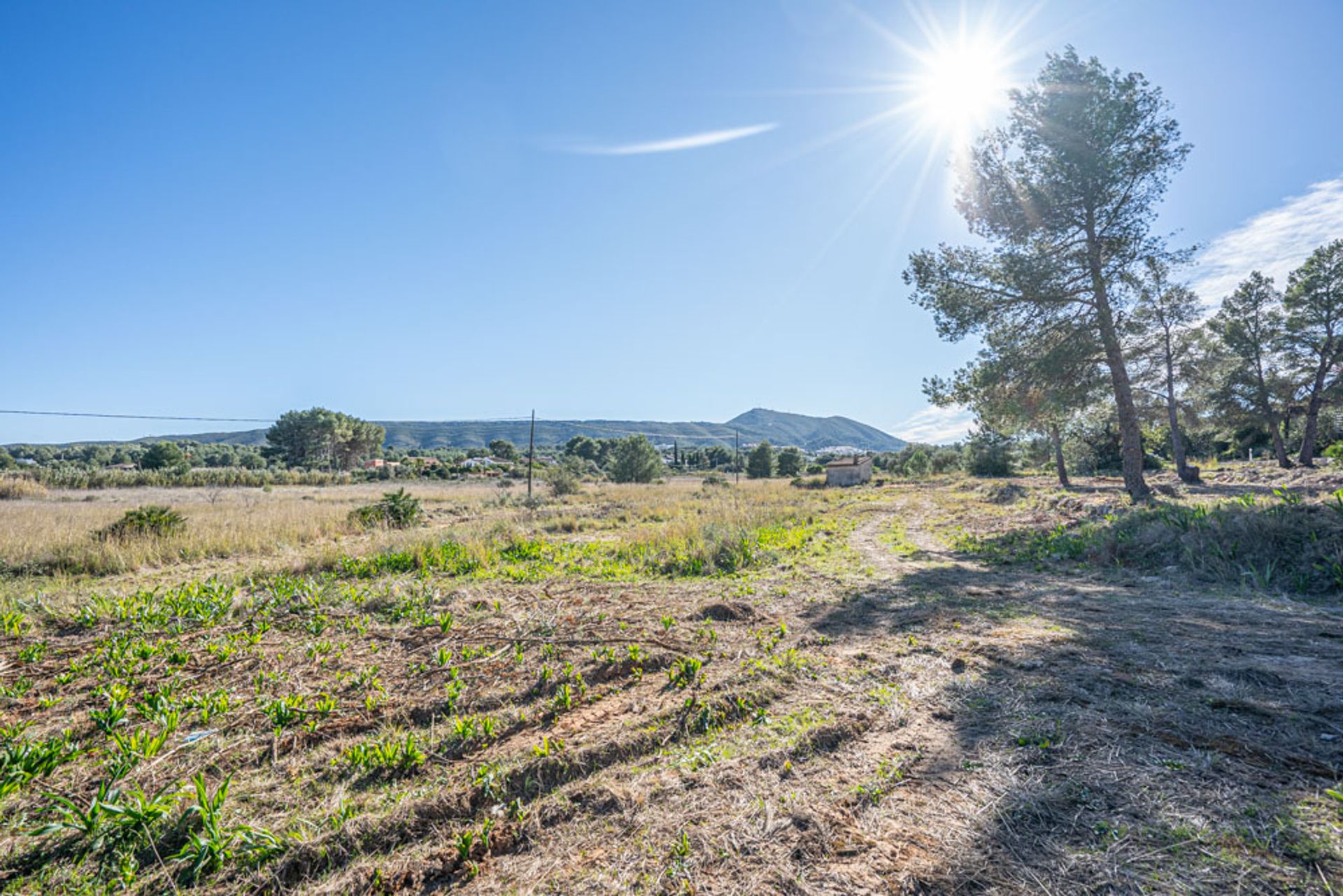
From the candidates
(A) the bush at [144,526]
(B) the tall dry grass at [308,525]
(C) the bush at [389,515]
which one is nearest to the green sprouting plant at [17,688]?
(B) the tall dry grass at [308,525]

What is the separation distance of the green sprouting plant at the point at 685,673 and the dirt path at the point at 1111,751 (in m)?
1.43

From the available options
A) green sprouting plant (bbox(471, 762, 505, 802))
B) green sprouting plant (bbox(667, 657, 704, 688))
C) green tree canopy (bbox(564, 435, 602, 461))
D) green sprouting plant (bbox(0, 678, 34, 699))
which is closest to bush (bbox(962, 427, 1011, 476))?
green sprouting plant (bbox(667, 657, 704, 688))

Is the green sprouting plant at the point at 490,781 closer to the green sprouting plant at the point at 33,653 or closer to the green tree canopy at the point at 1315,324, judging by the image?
the green sprouting plant at the point at 33,653

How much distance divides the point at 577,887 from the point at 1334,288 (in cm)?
3789

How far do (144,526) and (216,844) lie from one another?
Answer: 13027 mm

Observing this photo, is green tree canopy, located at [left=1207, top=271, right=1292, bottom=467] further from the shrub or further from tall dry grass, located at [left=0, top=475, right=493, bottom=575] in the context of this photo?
the shrub

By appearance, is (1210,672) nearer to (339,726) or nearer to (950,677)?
(950,677)

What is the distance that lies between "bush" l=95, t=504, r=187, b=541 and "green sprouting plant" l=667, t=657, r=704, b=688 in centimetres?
1305

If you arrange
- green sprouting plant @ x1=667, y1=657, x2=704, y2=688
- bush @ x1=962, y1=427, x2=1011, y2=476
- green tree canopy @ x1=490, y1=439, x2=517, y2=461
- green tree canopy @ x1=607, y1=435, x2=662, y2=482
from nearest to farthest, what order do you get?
green sprouting plant @ x1=667, y1=657, x2=704, y2=688
green tree canopy @ x1=607, y1=435, x2=662, y2=482
bush @ x1=962, y1=427, x2=1011, y2=476
green tree canopy @ x1=490, y1=439, x2=517, y2=461

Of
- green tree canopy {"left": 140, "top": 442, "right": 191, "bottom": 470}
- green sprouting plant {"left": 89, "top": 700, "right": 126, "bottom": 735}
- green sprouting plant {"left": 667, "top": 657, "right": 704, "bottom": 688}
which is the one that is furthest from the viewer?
green tree canopy {"left": 140, "top": 442, "right": 191, "bottom": 470}

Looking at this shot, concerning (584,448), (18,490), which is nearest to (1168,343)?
(18,490)

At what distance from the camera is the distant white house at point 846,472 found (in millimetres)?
42688

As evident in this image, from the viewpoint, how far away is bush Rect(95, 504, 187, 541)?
33.6 feet

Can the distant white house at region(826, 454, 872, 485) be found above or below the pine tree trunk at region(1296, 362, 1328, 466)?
below
